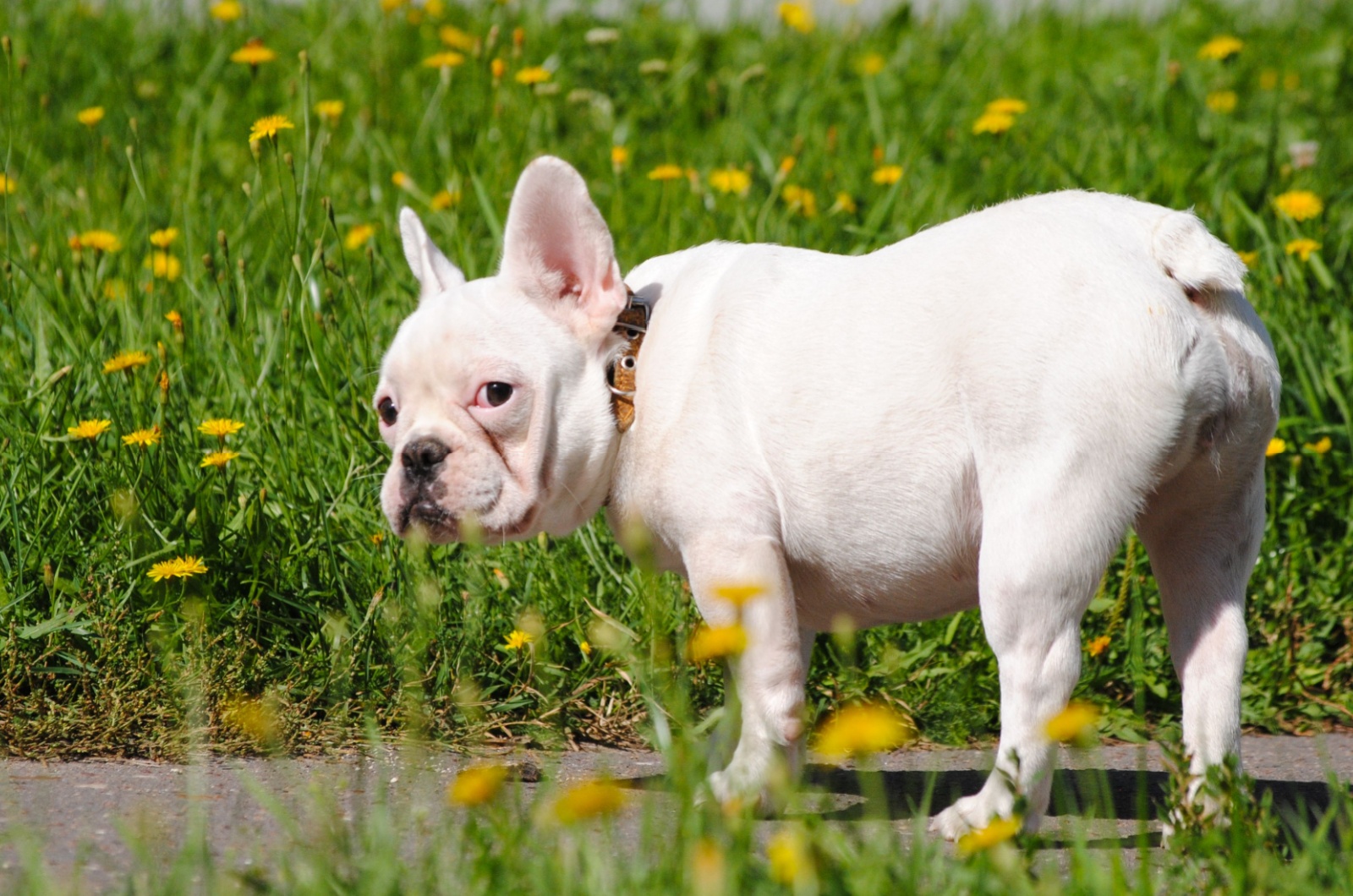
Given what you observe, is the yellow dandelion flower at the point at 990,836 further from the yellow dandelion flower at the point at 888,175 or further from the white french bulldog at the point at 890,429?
the yellow dandelion flower at the point at 888,175

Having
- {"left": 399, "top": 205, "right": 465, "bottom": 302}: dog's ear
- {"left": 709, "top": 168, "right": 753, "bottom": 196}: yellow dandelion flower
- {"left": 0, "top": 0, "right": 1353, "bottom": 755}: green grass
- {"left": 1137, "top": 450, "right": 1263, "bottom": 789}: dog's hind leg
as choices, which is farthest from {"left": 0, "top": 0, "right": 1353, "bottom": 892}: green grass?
{"left": 399, "top": 205, "right": 465, "bottom": 302}: dog's ear

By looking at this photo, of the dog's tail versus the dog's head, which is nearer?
the dog's tail

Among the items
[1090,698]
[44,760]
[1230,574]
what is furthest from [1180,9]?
[44,760]

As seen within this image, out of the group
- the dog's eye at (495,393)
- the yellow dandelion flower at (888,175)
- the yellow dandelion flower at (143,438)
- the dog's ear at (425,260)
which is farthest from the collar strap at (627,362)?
the yellow dandelion flower at (888,175)

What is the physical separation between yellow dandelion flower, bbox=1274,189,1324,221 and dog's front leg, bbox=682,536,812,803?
2516mm

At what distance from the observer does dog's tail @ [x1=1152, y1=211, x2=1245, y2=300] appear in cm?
268

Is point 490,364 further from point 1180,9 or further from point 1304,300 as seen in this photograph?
point 1180,9

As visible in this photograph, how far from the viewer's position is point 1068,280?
2.69 m

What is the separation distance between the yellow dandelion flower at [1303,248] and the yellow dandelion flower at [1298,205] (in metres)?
0.08

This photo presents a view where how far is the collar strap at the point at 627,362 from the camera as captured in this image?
308 cm

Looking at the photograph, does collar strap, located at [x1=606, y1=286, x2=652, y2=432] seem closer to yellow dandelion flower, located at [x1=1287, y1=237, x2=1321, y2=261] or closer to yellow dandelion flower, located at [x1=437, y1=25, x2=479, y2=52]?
yellow dandelion flower, located at [x1=1287, y1=237, x2=1321, y2=261]

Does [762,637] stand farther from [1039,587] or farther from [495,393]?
[495,393]

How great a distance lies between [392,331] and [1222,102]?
344 centimetres

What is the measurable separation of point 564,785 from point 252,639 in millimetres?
821
